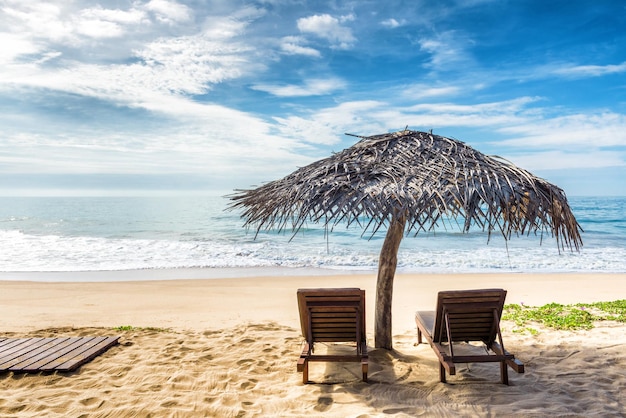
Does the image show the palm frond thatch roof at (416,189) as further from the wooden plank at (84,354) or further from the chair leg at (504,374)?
the wooden plank at (84,354)

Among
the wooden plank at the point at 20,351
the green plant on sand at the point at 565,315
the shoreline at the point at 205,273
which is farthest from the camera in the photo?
the shoreline at the point at 205,273

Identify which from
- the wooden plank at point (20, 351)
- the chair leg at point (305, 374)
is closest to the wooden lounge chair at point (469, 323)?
the chair leg at point (305, 374)

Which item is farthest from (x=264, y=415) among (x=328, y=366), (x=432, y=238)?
(x=432, y=238)

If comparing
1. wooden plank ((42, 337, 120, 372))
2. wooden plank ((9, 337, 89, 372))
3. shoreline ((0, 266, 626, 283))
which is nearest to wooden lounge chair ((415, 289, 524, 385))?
wooden plank ((42, 337, 120, 372))

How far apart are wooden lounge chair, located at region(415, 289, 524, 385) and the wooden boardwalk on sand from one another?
12.4 feet

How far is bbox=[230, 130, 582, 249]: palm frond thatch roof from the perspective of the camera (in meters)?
3.80

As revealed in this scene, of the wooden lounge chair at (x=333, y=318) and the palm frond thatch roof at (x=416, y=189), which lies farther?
the wooden lounge chair at (x=333, y=318)

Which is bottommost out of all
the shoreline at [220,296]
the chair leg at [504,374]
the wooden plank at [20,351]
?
the shoreline at [220,296]

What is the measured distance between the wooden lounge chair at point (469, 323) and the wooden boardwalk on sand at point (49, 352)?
379 cm

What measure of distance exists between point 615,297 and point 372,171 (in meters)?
7.80

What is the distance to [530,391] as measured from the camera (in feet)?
13.1

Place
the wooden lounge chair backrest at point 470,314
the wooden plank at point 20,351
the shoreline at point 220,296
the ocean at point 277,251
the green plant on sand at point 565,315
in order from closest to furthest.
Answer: the wooden lounge chair backrest at point 470,314, the wooden plank at point 20,351, the green plant on sand at point 565,315, the shoreline at point 220,296, the ocean at point 277,251

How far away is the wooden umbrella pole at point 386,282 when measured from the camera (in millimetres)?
4734

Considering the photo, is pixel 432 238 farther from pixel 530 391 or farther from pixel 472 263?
pixel 530 391
